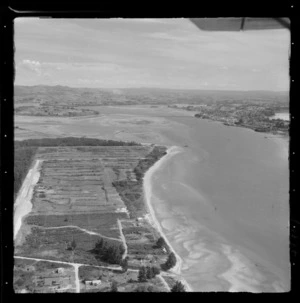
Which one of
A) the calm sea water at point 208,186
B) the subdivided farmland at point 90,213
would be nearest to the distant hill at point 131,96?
the calm sea water at point 208,186

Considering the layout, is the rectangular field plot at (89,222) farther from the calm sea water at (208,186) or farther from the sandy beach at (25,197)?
the calm sea water at (208,186)

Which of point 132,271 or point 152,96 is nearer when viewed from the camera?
point 132,271

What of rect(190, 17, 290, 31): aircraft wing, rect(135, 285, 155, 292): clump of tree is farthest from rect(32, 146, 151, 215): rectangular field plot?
rect(190, 17, 290, 31): aircraft wing

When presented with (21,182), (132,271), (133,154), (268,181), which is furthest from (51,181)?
(268,181)

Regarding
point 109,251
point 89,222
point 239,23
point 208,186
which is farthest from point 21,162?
point 239,23

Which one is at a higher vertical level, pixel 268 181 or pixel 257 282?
pixel 268 181
